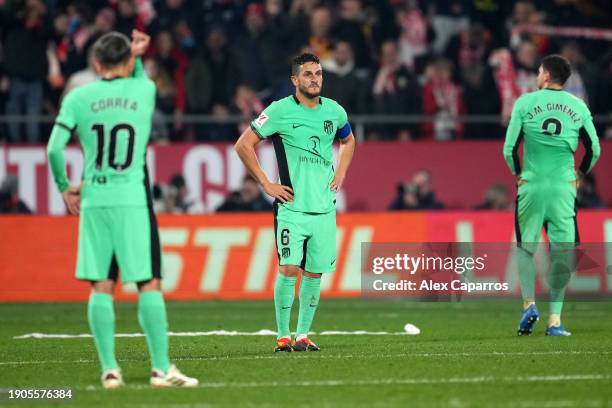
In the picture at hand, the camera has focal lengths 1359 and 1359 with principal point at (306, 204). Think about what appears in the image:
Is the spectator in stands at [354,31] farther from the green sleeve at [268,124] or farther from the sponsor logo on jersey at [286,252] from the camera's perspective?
the sponsor logo on jersey at [286,252]

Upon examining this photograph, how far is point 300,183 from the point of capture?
12.0 m

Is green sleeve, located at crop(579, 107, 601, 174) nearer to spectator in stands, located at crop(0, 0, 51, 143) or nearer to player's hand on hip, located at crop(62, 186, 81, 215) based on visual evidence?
player's hand on hip, located at crop(62, 186, 81, 215)

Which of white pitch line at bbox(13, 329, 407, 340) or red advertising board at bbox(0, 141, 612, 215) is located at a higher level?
red advertising board at bbox(0, 141, 612, 215)

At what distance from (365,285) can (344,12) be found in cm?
506

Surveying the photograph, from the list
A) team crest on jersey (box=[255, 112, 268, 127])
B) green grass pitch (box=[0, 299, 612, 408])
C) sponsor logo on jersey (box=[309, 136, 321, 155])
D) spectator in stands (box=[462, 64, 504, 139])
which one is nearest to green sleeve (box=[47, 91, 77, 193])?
green grass pitch (box=[0, 299, 612, 408])

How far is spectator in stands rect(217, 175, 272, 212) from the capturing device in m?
21.0

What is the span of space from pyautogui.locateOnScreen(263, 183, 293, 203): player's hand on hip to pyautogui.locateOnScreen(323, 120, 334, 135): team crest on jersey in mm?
640

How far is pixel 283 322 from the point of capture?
1199cm

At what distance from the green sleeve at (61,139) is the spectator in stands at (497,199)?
41.6 ft

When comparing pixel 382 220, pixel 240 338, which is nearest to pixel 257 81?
pixel 382 220

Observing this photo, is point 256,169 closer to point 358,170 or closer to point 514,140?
point 514,140

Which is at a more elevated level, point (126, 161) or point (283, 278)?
point (126, 161)

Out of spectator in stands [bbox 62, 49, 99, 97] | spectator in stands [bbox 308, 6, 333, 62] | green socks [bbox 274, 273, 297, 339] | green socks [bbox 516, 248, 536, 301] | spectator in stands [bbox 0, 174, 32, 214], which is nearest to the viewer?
green socks [bbox 274, 273, 297, 339]

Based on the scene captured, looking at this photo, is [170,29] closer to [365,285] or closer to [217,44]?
[217,44]
